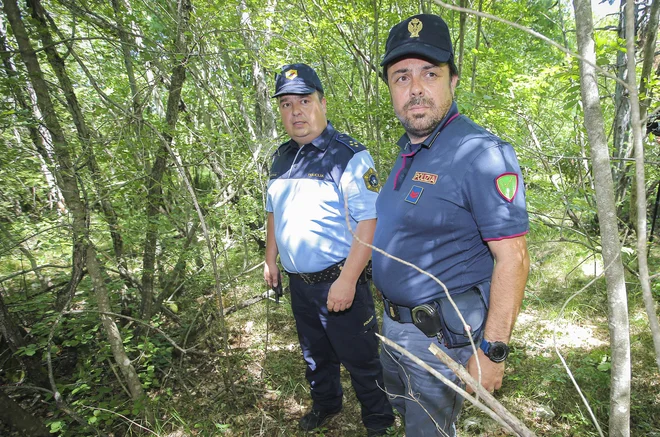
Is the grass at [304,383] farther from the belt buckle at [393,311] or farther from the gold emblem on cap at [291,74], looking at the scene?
the gold emblem on cap at [291,74]

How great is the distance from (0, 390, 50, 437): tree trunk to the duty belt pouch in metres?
2.66

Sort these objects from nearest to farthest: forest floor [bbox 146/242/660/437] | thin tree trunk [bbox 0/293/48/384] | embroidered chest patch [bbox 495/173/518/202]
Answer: embroidered chest patch [bbox 495/173/518/202]
forest floor [bbox 146/242/660/437]
thin tree trunk [bbox 0/293/48/384]

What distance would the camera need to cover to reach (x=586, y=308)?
3.72m

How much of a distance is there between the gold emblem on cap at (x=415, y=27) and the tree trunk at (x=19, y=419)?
3135 millimetres

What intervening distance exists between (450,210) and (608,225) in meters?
0.50

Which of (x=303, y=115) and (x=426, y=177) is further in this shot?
(x=303, y=115)

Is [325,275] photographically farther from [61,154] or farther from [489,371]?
[61,154]

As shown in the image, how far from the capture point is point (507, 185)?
4.26 feet

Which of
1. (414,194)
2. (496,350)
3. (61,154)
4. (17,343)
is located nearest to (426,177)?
(414,194)

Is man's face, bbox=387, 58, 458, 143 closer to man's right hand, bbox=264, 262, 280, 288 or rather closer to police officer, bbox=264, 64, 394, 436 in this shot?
police officer, bbox=264, 64, 394, 436

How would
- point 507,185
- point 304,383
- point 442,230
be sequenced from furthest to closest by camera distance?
1. point 304,383
2. point 442,230
3. point 507,185

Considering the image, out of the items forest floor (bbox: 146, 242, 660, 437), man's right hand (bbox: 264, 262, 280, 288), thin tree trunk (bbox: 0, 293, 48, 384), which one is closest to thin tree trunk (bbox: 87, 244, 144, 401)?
forest floor (bbox: 146, 242, 660, 437)

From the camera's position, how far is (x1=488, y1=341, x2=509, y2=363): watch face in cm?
130

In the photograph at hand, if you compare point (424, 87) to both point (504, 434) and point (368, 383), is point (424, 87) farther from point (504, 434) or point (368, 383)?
point (504, 434)
